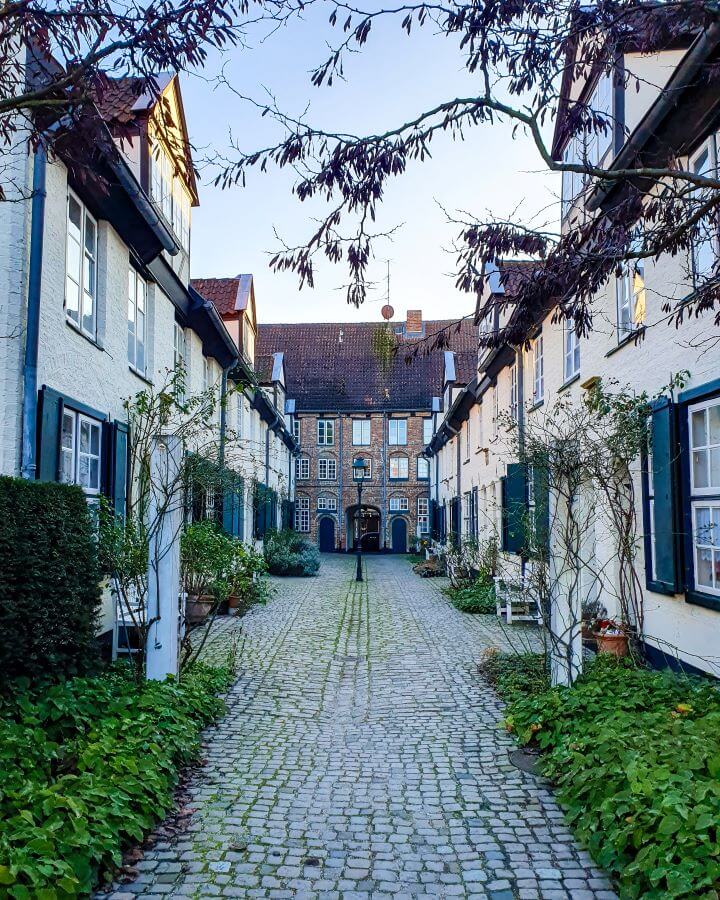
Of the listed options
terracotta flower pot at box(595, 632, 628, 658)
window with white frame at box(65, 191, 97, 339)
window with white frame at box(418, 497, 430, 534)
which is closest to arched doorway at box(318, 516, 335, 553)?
window with white frame at box(418, 497, 430, 534)

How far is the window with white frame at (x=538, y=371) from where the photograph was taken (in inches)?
545

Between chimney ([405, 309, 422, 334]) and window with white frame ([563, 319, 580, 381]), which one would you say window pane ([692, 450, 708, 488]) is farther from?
chimney ([405, 309, 422, 334])

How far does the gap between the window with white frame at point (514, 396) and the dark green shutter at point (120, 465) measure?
26.9ft

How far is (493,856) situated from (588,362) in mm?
7758

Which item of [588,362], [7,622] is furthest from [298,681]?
[588,362]

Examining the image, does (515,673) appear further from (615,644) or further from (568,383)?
(568,383)

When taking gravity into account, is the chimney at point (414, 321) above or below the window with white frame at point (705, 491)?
above

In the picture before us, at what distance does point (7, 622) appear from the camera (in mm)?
5387

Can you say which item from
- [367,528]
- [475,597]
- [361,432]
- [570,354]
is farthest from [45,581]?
[367,528]

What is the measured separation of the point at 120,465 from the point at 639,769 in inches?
277

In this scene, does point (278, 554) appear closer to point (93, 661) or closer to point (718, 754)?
point (93, 661)

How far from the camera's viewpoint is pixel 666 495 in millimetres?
7492

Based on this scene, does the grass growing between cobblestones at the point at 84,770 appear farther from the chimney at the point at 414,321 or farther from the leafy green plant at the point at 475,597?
the chimney at the point at 414,321

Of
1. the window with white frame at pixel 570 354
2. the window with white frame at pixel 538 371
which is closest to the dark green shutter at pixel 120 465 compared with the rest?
the window with white frame at pixel 570 354
